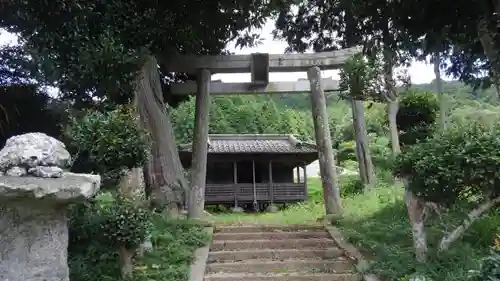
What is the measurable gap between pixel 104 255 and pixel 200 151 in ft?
16.5

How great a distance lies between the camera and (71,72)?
8875mm

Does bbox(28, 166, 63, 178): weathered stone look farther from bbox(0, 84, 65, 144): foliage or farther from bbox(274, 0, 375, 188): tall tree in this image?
bbox(274, 0, 375, 188): tall tree

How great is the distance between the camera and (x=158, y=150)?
1105 cm

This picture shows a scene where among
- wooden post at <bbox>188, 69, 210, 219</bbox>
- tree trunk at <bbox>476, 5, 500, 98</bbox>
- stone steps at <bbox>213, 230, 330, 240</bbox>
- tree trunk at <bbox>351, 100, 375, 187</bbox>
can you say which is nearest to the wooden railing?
tree trunk at <bbox>351, 100, 375, 187</bbox>

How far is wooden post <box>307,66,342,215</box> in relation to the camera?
40.1 ft

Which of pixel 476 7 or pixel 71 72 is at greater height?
pixel 476 7

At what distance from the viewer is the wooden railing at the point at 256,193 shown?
68.8ft

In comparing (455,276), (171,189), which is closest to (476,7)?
(455,276)

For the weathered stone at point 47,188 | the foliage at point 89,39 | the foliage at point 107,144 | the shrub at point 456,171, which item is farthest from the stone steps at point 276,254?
the weathered stone at point 47,188

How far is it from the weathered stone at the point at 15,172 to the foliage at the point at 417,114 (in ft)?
40.5

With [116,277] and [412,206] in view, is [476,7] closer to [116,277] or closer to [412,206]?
[412,206]

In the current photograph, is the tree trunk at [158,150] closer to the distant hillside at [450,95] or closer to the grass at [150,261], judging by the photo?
the grass at [150,261]

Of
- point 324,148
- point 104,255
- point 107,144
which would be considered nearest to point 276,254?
point 104,255

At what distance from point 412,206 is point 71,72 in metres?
6.23
